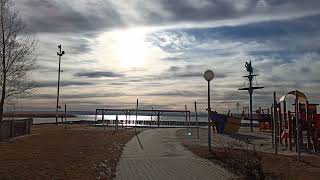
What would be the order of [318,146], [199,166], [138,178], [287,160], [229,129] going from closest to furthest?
[138,178] → [199,166] → [287,160] → [318,146] → [229,129]

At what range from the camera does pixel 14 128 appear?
32.0 meters

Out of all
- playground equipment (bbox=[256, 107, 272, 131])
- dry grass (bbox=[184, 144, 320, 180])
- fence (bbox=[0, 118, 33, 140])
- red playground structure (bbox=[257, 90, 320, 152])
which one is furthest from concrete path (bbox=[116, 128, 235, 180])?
playground equipment (bbox=[256, 107, 272, 131])

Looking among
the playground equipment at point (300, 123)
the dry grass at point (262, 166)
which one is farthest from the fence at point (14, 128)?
the playground equipment at point (300, 123)

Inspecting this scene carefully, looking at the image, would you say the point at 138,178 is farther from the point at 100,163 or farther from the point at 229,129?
the point at 229,129

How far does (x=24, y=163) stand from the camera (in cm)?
1484

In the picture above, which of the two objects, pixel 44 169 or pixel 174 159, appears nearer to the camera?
pixel 44 169

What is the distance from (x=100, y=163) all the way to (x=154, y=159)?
2160 mm

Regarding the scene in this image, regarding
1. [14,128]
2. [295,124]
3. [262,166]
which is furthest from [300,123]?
[14,128]

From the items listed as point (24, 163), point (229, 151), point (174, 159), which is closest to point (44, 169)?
point (24, 163)

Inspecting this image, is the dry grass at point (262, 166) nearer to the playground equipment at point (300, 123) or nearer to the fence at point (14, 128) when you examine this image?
the playground equipment at point (300, 123)

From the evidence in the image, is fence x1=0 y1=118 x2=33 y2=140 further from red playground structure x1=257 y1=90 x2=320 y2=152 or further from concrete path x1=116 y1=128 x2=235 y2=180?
red playground structure x1=257 y1=90 x2=320 y2=152

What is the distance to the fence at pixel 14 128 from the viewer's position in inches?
1145

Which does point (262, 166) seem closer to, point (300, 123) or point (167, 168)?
point (167, 168)

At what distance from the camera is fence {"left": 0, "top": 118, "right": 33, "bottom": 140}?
29.1 meters
